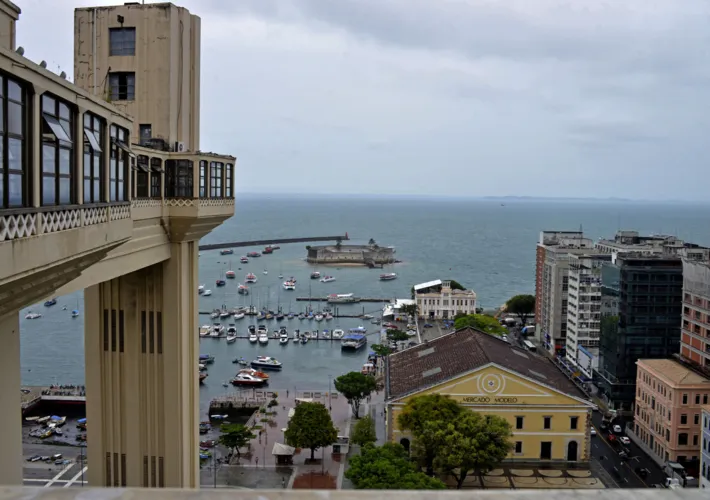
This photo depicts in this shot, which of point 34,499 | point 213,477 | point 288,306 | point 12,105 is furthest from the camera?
point 288,306

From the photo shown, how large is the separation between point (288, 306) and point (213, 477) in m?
37.4

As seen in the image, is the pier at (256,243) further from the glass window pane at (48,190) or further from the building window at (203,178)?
the glass window pane at (48,190)

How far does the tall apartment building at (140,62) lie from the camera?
9.45 meters

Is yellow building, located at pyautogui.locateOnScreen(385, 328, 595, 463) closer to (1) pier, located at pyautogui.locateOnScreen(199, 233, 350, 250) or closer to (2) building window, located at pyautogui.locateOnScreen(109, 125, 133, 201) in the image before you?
(2) building window, located at pyautogui.locateOnScreen(109, 125, 133, 201)

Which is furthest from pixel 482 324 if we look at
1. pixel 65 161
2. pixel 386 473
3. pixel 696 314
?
pixel 65 161

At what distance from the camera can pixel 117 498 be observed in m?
2.12

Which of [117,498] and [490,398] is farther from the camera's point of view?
[490,398]

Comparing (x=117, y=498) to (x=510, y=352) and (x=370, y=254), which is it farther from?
(x=370, y=254)

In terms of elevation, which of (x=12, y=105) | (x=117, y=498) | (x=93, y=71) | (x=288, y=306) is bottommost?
(x=288, y=306)

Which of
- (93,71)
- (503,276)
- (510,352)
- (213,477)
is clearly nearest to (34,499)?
(93,71)

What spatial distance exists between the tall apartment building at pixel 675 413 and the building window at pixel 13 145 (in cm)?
2281

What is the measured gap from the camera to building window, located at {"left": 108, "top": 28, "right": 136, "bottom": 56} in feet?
31.3

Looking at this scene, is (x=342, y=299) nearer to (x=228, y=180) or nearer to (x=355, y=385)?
(x=355, y=385)

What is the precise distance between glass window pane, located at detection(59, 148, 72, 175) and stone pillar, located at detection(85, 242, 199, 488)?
5162 millimetres
